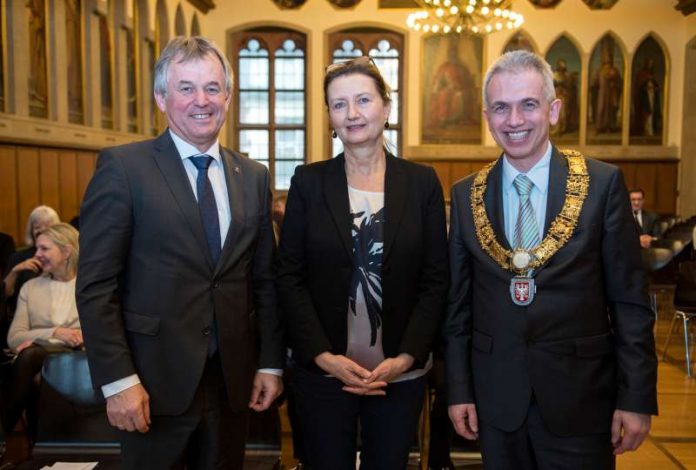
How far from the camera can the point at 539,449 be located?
203cm

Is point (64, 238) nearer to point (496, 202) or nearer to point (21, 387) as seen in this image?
point (21, 387)

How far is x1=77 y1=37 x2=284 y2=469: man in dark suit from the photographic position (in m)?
1.93

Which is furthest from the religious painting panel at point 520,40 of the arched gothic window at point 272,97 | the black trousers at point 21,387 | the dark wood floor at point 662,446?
the black trousers at point 21,387

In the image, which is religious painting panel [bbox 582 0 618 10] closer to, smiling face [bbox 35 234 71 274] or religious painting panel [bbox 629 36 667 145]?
religious painting panel [bbox 629 36 667 145]

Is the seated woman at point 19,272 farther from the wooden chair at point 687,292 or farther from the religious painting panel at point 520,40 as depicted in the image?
the religious painting panel at point 520,40

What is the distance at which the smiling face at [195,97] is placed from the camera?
2021 mm

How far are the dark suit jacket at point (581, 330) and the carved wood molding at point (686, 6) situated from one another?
15926 millimetres

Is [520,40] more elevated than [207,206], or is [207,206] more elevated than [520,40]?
[520,40]

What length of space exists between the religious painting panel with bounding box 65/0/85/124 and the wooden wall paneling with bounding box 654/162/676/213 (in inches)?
531

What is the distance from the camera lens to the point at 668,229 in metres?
12.5

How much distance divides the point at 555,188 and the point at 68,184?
9.92 m

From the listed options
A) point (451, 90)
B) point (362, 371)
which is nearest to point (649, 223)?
point (451, 90)

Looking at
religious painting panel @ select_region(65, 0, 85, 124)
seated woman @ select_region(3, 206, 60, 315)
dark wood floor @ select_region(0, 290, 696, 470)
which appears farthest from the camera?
religious painting panel @ select_region(65, 0, 85, 124)

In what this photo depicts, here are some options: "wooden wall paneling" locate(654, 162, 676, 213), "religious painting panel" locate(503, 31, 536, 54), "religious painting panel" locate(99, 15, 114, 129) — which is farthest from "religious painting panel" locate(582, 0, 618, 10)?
"religious painting panel" locate(99, 15, 114, 129)
